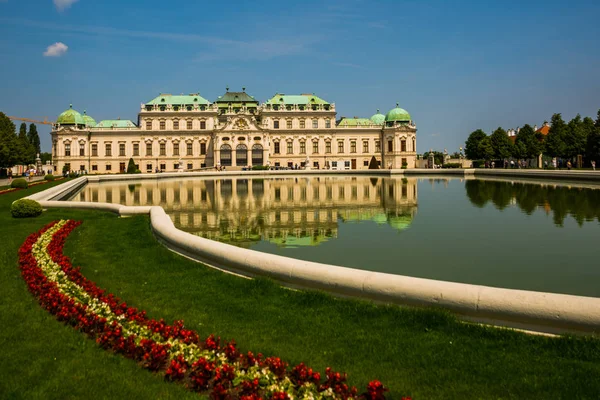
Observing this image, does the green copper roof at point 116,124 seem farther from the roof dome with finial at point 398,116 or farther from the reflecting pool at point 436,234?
the reflecting pool at point 436,234

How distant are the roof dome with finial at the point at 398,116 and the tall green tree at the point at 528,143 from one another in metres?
20.9

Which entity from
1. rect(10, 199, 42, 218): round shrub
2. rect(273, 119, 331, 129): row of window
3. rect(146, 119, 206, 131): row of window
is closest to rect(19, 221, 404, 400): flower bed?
rect(10, 199, 42, 218): round shrub

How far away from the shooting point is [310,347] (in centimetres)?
597

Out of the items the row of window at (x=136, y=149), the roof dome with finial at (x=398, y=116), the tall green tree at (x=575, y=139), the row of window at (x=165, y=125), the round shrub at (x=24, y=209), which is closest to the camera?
the round shrub at (x=24, y=209)

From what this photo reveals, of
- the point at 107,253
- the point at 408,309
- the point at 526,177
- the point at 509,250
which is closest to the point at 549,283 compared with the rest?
the point at 509,250

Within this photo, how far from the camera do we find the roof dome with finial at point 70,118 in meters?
89.0

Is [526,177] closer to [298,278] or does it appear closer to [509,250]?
[509,250]

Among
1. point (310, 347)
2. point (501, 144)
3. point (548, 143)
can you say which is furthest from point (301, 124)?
point (310, 347)

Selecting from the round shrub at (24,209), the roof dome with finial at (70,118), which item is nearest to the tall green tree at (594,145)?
the round shrub at (24,209)

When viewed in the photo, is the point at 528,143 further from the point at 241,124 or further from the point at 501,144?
the point at 241,124

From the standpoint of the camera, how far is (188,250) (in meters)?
11.0

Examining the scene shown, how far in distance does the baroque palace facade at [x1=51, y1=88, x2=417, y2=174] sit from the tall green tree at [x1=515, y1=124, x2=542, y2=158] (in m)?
19.2

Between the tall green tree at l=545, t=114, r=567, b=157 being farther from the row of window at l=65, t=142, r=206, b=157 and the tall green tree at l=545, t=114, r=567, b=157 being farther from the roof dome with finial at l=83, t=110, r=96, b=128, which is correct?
the roof dome with finial at l=83, t=110, r=96, b=128

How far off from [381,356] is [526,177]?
159ft
